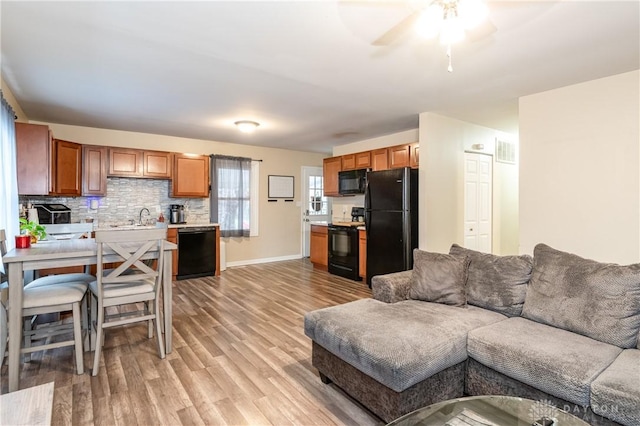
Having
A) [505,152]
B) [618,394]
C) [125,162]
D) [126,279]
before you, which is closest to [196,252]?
[125,162]

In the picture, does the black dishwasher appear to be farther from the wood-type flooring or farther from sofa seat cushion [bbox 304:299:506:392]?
sofa seat cushion [bbox 304:299:506:392]

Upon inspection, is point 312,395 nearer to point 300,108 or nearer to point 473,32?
point 473,32

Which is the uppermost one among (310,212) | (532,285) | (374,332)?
(310,212)

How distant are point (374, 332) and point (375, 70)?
7.27ft

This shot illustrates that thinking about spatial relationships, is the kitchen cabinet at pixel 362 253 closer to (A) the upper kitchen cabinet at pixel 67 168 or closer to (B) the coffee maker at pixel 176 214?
(B) the coffee maker at pixel 176 214

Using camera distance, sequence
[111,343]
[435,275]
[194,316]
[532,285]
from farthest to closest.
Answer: [194,316]
[111,343]
[435,275]
[532,285]

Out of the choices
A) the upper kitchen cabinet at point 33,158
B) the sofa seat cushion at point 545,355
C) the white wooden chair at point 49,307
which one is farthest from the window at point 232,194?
the sofa seat cushion at point 545,355

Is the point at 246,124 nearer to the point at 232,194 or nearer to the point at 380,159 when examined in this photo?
the point at 232,194

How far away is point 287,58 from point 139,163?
12.4 feet

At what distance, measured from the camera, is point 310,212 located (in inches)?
296

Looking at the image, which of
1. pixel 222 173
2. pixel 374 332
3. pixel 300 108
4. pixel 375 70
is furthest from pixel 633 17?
pixel 222 173

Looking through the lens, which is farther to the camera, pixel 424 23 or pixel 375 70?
pixel 375 70

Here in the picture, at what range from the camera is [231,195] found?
6.21 m

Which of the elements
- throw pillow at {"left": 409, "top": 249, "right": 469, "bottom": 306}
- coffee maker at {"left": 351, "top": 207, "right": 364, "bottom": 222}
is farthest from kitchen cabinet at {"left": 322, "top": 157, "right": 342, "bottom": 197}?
throw pillow at {"left": 409, "top": 249, "right": 469, "bottom": 306}
